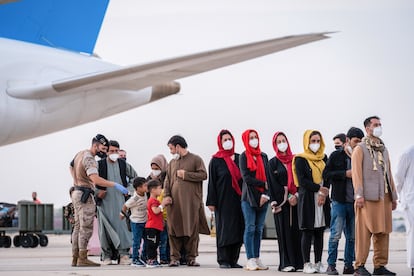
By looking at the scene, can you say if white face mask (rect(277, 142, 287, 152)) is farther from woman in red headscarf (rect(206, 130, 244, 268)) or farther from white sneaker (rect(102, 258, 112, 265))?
white sneaker (rect(102, 258, 112, 265))

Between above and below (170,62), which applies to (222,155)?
below

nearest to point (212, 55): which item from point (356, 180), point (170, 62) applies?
point (170, 62)

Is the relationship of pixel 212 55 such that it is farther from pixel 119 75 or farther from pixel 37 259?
pixel 37 259

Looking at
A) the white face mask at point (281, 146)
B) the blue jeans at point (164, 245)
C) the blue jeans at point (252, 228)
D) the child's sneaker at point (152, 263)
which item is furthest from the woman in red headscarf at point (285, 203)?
the blue jeans at point (164, 245)

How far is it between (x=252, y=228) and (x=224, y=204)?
2.06 feet

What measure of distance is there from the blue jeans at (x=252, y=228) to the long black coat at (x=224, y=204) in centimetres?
33

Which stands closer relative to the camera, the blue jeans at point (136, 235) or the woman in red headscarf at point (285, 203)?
the woman in red headscarf at point (285, 203)

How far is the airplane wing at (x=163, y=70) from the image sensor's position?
12.2 meters

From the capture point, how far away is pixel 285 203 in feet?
37.1

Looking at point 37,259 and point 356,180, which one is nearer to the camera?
point 356,180

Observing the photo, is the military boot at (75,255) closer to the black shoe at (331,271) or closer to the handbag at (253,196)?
the handbag at (253,196)

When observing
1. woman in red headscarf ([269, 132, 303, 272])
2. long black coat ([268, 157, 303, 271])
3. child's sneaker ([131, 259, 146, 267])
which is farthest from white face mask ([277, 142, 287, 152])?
child's sneaker ([131, 259, 146, 267])

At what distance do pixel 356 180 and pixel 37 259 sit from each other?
5.67 m

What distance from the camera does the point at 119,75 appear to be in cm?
1341
